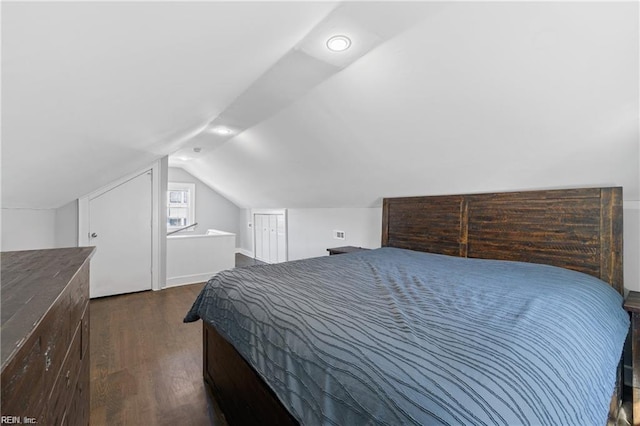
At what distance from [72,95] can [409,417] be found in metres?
1.63

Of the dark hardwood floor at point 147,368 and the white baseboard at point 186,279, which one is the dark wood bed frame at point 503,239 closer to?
the dark hardwood floor at point 147,368

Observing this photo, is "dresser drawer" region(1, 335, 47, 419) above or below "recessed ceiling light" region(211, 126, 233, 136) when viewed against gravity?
below

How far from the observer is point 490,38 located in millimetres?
1395

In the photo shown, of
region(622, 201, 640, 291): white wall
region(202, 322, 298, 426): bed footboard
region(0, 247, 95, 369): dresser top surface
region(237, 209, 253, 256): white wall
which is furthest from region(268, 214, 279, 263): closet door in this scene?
region(622, 201, 640, 291): white wall

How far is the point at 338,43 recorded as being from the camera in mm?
1591

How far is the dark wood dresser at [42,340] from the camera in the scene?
524mm

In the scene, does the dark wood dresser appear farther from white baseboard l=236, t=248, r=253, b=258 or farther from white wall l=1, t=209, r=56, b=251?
white baseboard l=236, t=248, r=253, b=258

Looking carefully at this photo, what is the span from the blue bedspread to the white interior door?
116 inches

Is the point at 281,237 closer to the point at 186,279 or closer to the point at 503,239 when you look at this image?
the point at 186,279

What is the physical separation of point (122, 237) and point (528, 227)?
4846mm

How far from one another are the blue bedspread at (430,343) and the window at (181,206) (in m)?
5.84

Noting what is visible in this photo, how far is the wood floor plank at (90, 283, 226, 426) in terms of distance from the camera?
5.62ft

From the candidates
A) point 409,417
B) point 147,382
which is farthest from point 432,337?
point 147,382

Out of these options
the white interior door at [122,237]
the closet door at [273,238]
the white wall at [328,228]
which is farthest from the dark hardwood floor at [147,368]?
the closet door at [273,238]
